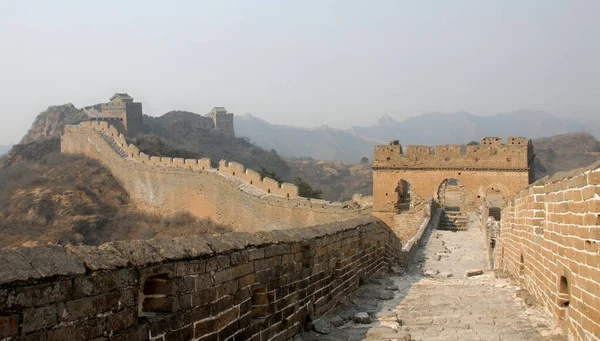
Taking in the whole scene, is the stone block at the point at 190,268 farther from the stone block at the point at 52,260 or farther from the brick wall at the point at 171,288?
the stone block at the point at 52,260

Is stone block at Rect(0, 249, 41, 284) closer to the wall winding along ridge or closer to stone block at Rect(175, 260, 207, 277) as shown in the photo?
stone block at Rect(175, 260, 207, 277)

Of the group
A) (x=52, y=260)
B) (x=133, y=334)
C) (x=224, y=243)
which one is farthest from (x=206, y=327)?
(x=52, y=260)

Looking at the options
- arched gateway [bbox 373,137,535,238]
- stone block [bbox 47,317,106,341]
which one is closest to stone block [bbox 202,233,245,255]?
stone block [bbox 47,317,106,341]

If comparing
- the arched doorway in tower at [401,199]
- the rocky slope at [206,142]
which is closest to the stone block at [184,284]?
the arched doorway in tower at [401,199]

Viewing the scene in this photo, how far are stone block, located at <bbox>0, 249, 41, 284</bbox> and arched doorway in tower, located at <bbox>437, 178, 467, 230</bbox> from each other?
2158 cm

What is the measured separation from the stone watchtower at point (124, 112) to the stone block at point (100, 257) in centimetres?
5707

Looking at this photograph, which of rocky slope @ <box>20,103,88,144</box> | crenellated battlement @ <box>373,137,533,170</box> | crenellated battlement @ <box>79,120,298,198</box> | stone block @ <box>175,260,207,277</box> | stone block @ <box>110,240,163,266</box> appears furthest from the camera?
rocky slope @ <box>20,103,88,144</box>

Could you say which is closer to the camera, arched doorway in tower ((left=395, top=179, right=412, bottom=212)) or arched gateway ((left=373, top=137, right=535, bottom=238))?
arched gateway ((left=373, top=137, right=535, bottom=238))

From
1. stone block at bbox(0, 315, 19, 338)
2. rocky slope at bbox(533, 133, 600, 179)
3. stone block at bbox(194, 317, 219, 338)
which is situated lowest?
stone block at bbox(194, 317, 219, 338)

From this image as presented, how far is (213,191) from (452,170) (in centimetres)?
1189

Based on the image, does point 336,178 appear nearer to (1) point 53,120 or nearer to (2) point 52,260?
(1) point 53,120

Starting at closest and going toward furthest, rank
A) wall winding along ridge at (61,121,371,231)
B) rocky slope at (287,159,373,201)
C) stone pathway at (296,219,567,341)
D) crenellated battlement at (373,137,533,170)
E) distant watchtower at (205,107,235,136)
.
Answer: stone pathway at (296,219,567,341)
crenellated battlement at (373,137,533,170)
wall winding along ridge at (61,121,371,231)
rocky slope at (287,159,373,201)
distant watchtower at (205,107,235,136)

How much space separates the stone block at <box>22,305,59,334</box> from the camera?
2734 millimetres

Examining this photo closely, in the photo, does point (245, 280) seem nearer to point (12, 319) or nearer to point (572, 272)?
point (12, 319)
